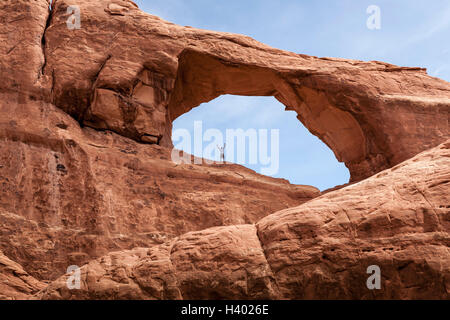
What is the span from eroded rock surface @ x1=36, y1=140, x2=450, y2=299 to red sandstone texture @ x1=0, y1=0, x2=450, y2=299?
2cm

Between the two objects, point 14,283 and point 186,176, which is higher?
point 186,176

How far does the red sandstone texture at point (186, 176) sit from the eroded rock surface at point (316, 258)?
0.05ft

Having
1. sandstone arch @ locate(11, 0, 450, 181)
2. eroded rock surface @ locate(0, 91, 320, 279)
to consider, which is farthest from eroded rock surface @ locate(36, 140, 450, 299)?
sandstone arch @ locate(11, 0, 450, 181)

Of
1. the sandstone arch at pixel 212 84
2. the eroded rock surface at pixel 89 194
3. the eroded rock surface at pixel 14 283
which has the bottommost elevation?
the eroded rock surface at pixel 14 283

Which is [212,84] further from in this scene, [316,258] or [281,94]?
[316,258]

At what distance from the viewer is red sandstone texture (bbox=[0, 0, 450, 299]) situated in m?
6.23

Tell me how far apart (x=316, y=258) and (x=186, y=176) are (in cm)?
634

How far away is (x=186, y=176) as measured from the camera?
481 inches

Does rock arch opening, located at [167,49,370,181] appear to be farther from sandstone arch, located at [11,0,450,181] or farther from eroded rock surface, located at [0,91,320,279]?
eroded rock surface, located at [0,91,320,279]

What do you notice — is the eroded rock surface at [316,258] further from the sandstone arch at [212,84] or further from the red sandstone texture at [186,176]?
the sandstone arch at [212,84]

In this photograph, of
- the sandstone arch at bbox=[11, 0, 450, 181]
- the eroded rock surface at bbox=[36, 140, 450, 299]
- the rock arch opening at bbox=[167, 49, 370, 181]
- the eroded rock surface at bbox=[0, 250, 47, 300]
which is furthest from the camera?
the rock arch opening at bbox=[167, 49, 370, 181]

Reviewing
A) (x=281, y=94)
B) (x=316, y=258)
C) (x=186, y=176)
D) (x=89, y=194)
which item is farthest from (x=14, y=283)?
(x=281, y=94)

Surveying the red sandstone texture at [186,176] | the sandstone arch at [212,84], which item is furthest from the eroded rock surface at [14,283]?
the sandstone arch at [212,84]

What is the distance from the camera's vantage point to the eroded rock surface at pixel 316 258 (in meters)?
6.01
